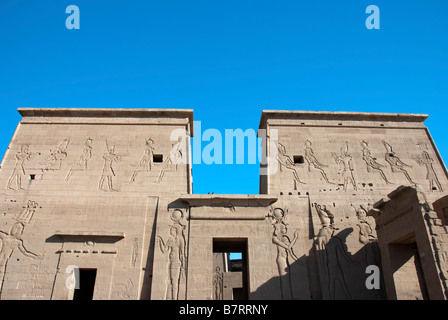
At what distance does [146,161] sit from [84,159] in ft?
7.28

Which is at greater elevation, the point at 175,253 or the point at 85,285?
the point at 175,253

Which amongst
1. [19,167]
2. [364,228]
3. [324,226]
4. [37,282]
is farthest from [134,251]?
[364,228]

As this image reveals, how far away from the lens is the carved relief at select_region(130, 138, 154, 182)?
12.5m

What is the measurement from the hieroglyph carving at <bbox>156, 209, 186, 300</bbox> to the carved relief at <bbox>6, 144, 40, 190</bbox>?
17.7 ft

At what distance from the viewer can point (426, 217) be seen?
334 inches

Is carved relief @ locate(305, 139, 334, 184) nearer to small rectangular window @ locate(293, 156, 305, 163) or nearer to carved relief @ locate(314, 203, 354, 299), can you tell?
small rectangular window @ locate(293, 156, 305, 163)

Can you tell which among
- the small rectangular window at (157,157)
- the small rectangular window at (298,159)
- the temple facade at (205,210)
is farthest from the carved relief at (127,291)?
the small rectangular window at (298,159)

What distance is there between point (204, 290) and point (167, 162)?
15.1 feet

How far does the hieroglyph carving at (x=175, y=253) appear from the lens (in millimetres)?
10430

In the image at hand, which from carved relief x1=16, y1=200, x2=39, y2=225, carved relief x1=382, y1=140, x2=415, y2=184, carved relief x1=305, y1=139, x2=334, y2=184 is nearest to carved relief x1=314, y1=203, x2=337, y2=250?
carved relief x1=305, y1=139, x2=334, y2=184

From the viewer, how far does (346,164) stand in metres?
12.8

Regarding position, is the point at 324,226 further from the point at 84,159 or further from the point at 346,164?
the point at 84,159

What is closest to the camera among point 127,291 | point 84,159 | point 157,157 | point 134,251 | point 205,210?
point 127,291
